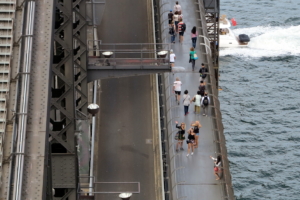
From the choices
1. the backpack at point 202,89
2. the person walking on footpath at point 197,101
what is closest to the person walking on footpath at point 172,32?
the backpack at point 202,89

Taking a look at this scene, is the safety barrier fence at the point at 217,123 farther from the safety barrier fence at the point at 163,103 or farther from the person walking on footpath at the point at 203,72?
the safety barrier fence at the point at 163,103

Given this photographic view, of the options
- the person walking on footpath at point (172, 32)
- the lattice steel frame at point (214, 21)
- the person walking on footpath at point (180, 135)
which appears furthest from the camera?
the lattice steel frame at point (214, 21)

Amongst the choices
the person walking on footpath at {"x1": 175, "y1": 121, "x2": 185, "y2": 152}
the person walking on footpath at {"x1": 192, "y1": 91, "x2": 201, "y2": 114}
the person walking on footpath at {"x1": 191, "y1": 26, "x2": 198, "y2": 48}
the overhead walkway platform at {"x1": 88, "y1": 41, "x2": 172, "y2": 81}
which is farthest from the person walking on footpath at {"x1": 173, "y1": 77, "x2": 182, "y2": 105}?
the person walking on footpath at {"x1": 191, "y1": 26, "x2": 198, "y2": 48}

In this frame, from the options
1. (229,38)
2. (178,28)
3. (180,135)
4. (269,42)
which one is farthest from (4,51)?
(269,42)

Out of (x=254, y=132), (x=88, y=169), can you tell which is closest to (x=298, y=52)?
(x=254, y=132)

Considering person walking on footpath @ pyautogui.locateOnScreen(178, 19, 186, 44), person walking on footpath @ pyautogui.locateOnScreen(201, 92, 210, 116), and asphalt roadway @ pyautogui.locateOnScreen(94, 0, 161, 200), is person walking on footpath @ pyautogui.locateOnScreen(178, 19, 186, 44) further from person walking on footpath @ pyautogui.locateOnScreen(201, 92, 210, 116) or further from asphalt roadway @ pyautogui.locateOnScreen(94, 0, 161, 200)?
person walking on footpath @ pyautogui.locateOnScreen(201, 92, 210, 116)

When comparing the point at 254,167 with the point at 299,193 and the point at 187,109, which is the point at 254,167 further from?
the point at 187,109

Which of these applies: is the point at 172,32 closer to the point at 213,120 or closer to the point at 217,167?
the point at 213,120
